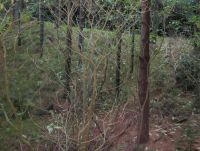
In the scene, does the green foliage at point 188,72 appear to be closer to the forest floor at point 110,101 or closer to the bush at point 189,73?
the bush at point 189,73

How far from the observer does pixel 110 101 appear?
28.3 ft

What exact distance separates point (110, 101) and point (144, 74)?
5.65ft

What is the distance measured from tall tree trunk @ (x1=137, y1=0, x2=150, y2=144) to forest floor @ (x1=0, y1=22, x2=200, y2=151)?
22 cm

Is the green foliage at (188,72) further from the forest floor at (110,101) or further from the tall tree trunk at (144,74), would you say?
the tall tree trunk at (144,74)

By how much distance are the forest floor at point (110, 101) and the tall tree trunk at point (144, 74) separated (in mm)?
219

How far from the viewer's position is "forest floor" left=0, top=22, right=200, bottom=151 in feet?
22.4

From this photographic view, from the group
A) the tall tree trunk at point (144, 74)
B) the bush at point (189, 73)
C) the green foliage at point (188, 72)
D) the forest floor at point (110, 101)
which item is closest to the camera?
the forest floor at point (110, 101)

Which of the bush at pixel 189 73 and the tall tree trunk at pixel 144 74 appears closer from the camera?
the tall tree trunk at pixel 144 74

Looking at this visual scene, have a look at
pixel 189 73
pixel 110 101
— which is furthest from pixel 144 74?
pixel 189 73

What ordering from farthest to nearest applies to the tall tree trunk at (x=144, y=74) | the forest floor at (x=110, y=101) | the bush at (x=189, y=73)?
the bush at (x=189, y=73), the tall tree trunk at (x=144, y=74), the forest floor at (x=110, y=101)

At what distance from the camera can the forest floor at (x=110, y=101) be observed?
269 inches

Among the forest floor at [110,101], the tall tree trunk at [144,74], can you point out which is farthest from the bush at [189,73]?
the tall tree trunk at [144,74]

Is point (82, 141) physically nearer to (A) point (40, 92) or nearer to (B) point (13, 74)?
(A) point (40, 92)

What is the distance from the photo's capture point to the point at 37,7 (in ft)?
43.3
